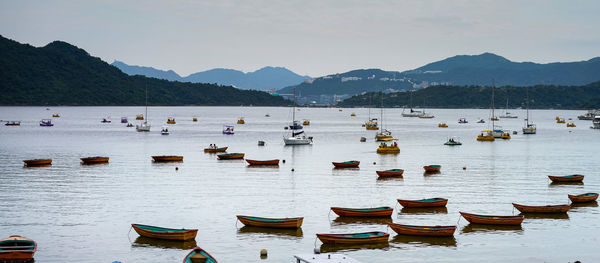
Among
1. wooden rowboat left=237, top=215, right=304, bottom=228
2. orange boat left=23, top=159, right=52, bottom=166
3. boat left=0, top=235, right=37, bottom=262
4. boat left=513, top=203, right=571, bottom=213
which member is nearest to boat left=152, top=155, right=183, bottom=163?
orange boat left=23, top=159, right=52, bottom=166

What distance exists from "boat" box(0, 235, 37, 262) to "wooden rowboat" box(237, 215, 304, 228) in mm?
13821

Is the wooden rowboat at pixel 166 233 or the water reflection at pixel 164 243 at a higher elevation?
the wooden rowboat at pixel 166 233

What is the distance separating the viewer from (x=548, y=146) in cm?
12581

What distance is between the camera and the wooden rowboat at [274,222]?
4234 centimetres

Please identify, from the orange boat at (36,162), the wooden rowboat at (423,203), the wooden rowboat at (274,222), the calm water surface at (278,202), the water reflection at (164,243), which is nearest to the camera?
the calm water surface at (278,202)

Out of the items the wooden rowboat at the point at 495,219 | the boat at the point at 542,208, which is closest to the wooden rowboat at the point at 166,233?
the wooden rowboat at the point at 495,219

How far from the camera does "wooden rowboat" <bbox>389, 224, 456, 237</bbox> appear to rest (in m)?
40.4

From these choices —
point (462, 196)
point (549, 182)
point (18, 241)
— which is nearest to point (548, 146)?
point (549, 182)

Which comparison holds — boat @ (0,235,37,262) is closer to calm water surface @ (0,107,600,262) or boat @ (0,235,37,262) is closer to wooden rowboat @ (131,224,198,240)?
calm water surface @ (0,107,600,262)

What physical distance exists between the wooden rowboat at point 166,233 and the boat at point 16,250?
274 inches

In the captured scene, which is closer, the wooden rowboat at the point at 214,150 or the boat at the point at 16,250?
the boat at the point at 16,250

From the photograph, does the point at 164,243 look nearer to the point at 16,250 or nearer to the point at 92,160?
the point at 16,250

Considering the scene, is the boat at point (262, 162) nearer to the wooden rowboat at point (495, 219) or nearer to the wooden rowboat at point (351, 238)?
the wooden rowboat at point (495, 219)

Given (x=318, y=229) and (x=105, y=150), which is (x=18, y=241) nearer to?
(x=318, y=229)
